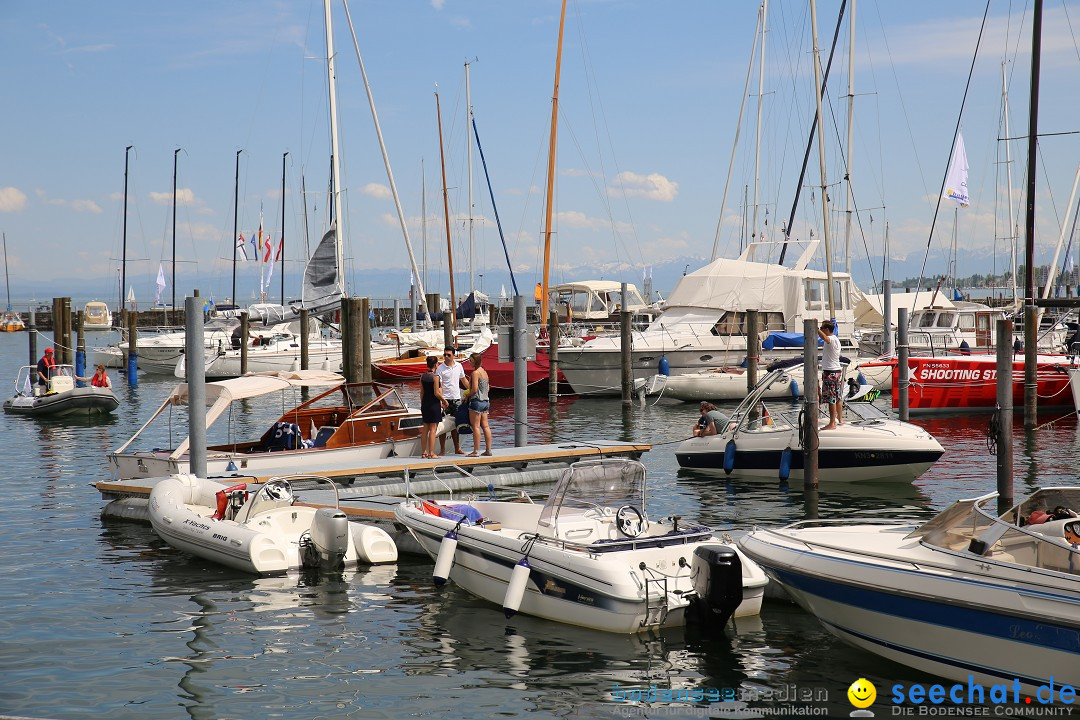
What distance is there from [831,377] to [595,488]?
308 inches

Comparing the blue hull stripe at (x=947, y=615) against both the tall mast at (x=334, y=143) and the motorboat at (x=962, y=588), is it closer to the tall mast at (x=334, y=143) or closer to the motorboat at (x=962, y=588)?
the motorboat at (x=962, y=588)

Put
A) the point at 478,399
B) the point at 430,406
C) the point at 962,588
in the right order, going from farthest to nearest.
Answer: the point at 478,399 → the point at 430,406 → the point at 962,588

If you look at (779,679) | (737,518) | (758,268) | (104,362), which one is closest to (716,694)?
(779,679)

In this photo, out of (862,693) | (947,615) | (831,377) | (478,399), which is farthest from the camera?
(831,377)

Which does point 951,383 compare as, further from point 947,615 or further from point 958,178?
point 947,615

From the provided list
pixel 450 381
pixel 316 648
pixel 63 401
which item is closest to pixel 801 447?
pixel 450 381

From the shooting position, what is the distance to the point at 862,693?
817cm

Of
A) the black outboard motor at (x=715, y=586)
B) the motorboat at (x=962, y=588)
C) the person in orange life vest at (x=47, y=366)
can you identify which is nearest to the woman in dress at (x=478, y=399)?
the black outboard motor at (x=715, y=586)

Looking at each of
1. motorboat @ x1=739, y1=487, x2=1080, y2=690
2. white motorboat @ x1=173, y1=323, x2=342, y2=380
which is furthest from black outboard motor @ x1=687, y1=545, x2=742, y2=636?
white motorboat @ x1=173, y1=323, x2=342, y2=380

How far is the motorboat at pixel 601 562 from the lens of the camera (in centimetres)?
921

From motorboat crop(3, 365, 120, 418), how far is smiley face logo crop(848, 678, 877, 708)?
83.6ft

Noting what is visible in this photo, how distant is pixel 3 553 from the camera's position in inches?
524

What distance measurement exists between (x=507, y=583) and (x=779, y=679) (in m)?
2.94

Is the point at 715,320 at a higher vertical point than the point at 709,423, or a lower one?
higher
